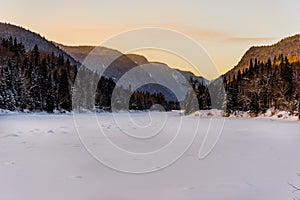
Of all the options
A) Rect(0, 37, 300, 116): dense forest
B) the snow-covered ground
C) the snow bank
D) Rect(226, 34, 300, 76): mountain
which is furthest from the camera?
Rect(226, 34, 300, 76): mountain

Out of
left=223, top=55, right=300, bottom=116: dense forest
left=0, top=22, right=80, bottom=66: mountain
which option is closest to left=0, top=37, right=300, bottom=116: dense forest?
left=223, top=55, right=300, bottom=116: dense forest

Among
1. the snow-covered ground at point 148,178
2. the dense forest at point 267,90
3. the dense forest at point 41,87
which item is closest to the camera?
the snow-covered ground at point 148,178

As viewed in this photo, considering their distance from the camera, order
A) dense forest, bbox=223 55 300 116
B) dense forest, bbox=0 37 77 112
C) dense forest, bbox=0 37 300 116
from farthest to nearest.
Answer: dense forest, bbox=223 55 300 116
dense forest, bbox=0 37 300 116
dense forest, bbox=0 37 77 112

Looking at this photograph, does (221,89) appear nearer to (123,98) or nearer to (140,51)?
(123,98)

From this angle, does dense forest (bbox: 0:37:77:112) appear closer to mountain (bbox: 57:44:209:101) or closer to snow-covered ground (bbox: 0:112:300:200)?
mountain (bbox: 57:44:209:101)

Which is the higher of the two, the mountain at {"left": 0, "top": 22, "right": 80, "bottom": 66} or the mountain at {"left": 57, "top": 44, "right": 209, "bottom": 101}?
the mountain at {"left": 0, "top": 22, "right": 80, "bottom": 66}

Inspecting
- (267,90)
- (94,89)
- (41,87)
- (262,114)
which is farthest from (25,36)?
(262,114)

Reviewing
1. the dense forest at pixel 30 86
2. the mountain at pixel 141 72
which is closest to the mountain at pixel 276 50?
the mountain at pixel 141 72

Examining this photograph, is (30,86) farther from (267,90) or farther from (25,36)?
(25,36)

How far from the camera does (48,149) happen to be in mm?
11156

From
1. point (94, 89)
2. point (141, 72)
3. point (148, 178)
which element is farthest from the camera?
point (94, 89)

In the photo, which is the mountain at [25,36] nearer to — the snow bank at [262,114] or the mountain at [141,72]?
the mountain at [141,72]

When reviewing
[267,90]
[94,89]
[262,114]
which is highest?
[94,89]

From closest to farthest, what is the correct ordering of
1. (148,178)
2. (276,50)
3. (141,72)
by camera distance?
(148,178) → (141,72) → (276,50)
